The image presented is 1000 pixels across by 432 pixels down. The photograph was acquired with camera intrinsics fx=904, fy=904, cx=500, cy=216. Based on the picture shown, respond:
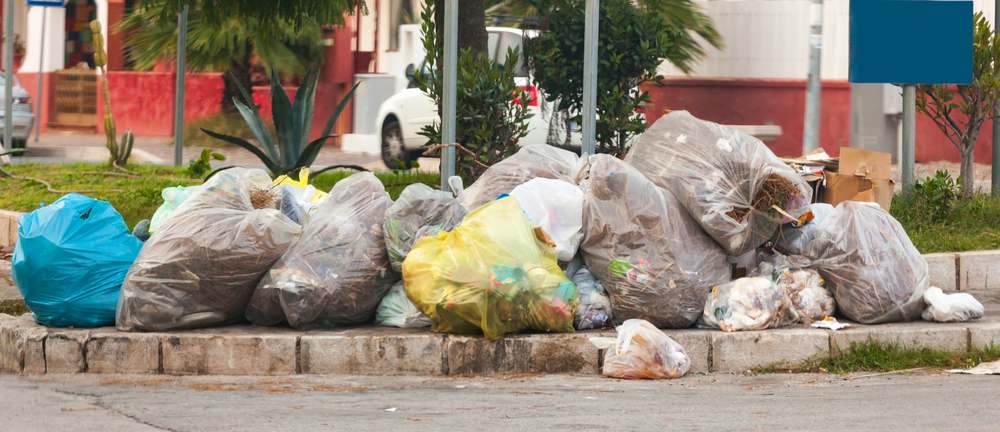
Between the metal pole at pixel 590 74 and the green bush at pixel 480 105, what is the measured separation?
0.49 metres

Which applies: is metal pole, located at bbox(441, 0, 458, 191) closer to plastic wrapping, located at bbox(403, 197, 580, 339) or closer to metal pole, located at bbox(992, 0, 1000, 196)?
plastic wrapping, located at bbox(403, 197, 580, 339)

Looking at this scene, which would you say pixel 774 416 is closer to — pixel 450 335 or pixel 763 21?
pixel 450 335

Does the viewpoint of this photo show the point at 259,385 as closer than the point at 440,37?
Yes

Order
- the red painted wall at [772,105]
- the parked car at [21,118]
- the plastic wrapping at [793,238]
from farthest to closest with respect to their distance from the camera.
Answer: the parked car at [21,118], the red painted wall at [772,105], the plastic wrapping at [793,238]

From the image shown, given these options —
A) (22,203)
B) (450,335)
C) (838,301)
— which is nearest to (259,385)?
(450,335)

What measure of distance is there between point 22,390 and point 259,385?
998mm

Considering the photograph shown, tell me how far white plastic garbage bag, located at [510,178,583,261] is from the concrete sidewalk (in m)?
0.49

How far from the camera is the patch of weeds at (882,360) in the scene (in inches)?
163

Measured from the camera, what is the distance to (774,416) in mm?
3383

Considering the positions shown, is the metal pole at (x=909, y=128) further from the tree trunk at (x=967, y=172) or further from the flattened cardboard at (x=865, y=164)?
the flattened cardboard at (x=865, y=164)

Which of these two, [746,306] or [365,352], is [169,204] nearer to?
[365,352]

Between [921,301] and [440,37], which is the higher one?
[440,37]

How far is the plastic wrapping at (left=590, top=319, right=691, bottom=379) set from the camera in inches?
158

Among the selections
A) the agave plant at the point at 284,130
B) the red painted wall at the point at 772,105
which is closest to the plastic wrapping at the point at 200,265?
the agave plant at the point at 284,130
